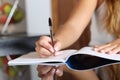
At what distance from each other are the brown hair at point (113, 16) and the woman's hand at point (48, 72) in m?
0.52

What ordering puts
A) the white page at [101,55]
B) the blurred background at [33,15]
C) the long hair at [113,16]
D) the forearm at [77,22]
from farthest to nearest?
the blurred background at [33,15]
the long hair at [113,16]
the forearm at [77,22]
the white page at [101,55]

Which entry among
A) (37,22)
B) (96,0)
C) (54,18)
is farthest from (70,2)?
(96,0)

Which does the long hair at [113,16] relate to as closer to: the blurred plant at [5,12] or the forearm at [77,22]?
the forearm at [77,22]

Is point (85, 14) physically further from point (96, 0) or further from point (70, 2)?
point (70, 2)

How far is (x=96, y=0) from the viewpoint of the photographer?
125 cm

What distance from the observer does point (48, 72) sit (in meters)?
0.75

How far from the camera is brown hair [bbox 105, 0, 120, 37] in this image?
119cm

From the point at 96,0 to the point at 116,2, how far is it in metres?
0.11

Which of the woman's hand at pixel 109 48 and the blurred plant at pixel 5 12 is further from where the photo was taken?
the blurred plant at pixel 5 12

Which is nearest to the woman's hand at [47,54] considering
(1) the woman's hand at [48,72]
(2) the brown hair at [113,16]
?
(1) the woman's hand at [48,72]

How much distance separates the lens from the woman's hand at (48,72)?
2.40 feet

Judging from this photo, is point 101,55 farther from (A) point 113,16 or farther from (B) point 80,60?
(A) point 113,16

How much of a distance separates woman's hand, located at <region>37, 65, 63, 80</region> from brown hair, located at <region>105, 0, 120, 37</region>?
1.71 ft

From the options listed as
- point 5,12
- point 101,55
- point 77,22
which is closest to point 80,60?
point 101,55
